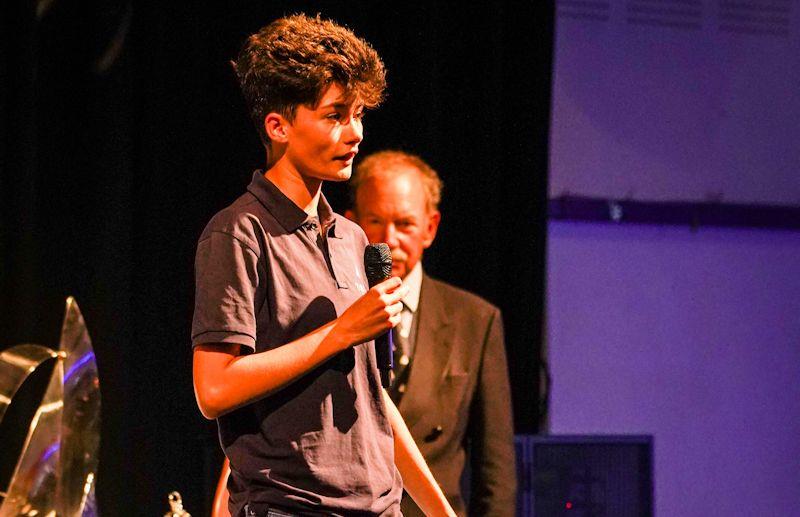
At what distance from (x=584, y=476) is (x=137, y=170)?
1908mm

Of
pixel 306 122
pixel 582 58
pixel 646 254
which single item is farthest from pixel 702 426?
pixel 306 122

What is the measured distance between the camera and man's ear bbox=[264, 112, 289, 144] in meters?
1.67

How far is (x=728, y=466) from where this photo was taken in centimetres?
468

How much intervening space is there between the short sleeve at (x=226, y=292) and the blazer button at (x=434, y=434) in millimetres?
1315

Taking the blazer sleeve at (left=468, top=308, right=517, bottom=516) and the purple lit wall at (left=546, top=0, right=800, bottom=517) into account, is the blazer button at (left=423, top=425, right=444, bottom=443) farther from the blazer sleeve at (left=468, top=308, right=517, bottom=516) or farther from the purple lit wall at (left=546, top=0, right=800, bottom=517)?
the purple lit wall at (left=546, top=0, right=800, bottom=517)

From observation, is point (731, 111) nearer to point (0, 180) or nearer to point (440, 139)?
point (440, 139)

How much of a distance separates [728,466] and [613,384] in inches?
26.7

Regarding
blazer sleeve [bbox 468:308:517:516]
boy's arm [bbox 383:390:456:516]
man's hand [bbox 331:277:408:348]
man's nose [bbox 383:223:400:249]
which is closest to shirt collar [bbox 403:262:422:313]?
man's nose [bbox 383:223:400:249]

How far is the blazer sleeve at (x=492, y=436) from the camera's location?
291cm

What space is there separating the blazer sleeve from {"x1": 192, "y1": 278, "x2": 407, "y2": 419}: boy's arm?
55.6 inches

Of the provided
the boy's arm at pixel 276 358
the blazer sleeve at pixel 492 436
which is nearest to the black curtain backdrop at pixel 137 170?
the blazer sleeve at pixel 492 436

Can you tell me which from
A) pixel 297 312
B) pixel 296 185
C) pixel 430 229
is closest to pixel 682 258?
pixel 430 229

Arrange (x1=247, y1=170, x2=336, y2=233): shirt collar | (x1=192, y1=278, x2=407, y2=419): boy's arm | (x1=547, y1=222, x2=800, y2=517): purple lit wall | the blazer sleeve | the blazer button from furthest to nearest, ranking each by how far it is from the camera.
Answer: (x1=547, y1=222, x2=800, y2=517): purple lit wall < the blazer sleeve < the blazer button < (x1=247, y1=170, x2=336, y2=233): shirt collar < (x1=192, y1=278, x2=407, y2=419): boy's arm

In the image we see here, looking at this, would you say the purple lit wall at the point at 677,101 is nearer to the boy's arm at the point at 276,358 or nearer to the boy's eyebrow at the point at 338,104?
the boy's eyebrow at the point at 338,104
